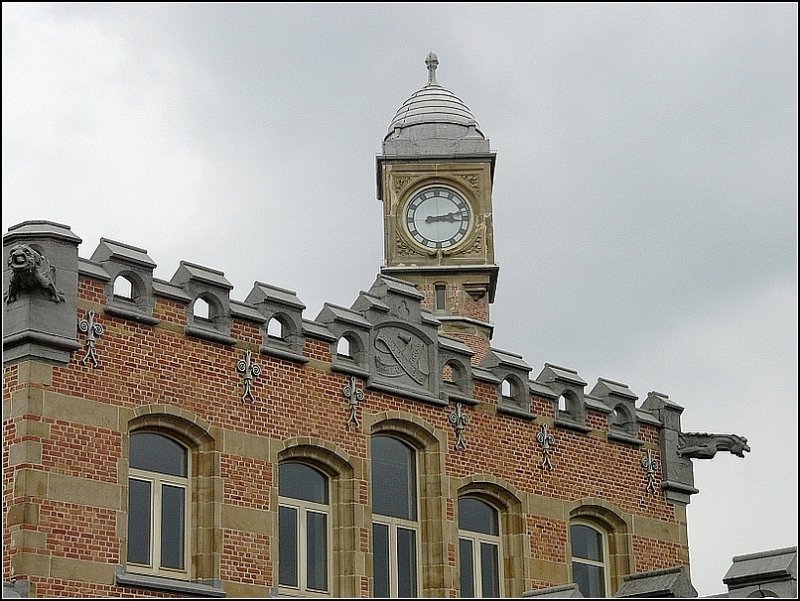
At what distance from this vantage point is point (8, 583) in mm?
20156

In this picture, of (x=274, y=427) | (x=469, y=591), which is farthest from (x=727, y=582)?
(x=274, y=427)

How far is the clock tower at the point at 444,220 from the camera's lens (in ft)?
131

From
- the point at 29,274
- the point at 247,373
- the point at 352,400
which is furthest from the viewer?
the point at 352,400

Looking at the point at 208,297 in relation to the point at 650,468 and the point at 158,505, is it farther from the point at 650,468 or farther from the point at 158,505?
the point at 650,468

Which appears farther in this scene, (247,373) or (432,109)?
(432,109)

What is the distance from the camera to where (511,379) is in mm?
27141

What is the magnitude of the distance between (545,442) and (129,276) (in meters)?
7.87

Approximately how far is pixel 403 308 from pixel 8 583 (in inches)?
312

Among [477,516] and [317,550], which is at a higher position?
[477,516]

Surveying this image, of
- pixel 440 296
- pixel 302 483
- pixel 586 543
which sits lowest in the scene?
pixel 586 543

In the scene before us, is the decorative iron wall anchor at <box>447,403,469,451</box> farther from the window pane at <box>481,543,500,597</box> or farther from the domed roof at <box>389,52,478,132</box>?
the domed roof at <box>389,52,478,132</box>

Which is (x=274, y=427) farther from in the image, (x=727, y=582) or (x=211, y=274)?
(x=727, y=582)

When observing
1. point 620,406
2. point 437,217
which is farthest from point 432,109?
point 620,406

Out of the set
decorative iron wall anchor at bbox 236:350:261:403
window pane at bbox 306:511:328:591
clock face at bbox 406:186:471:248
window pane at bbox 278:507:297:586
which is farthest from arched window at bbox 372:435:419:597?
clock face at bbox 406:186:471:248
